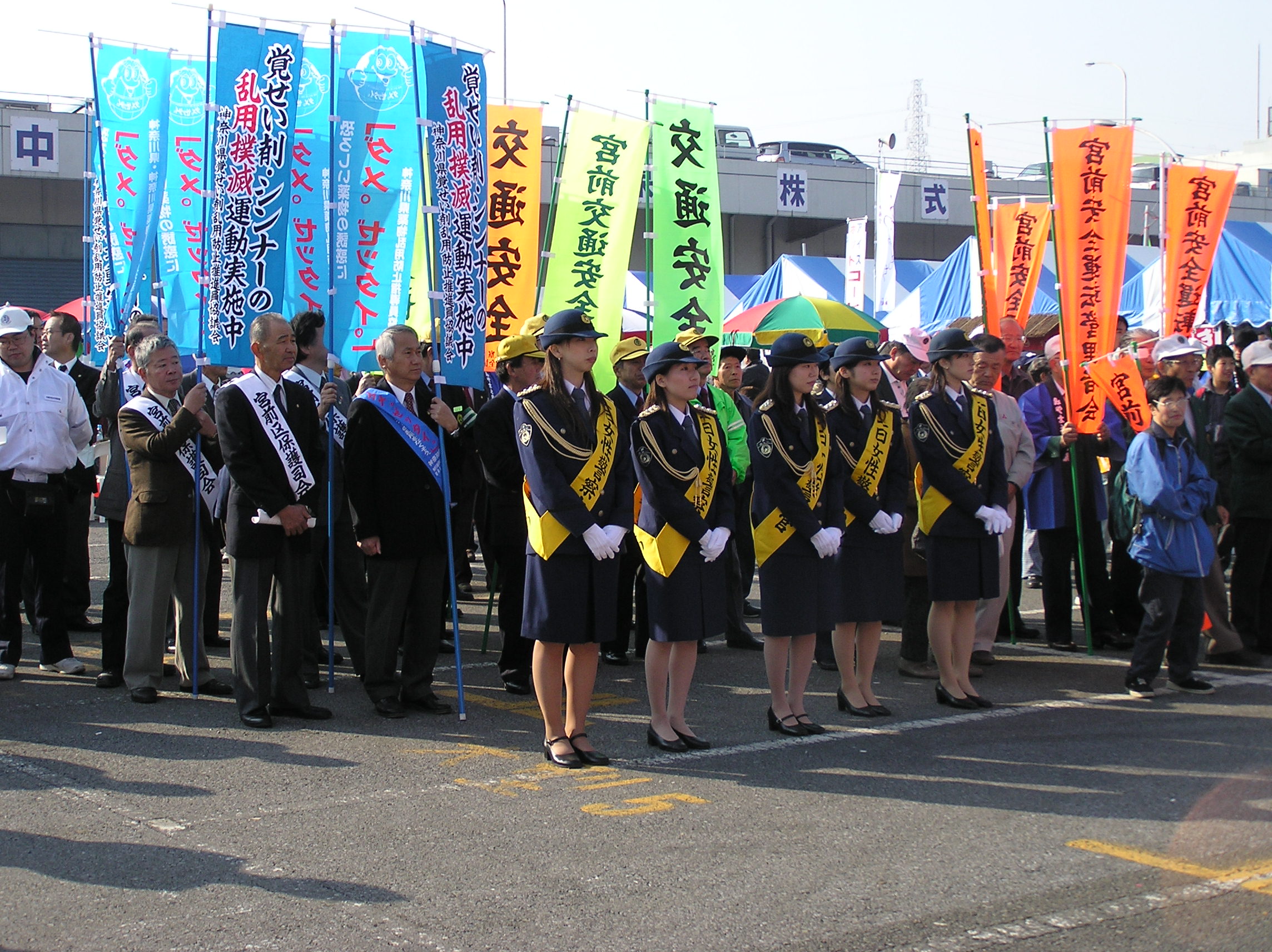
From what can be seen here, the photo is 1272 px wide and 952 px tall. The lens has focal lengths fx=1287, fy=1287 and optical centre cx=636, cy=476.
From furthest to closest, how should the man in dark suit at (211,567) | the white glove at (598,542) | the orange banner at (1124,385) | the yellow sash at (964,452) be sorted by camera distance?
1. the orange banner at (1124,385)
2. the man in dark suit at (211,567)
3. the yellow sash at (964,452)
4. the white glove at (598,542)

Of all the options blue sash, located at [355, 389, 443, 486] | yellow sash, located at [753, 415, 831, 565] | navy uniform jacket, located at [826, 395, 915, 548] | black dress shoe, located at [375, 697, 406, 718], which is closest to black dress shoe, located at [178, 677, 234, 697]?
black dress shoe, located at [375, 697, 406, 718]

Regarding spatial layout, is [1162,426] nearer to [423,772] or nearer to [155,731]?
[423,772]

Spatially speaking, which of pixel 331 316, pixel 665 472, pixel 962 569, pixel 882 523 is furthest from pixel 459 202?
pixel 962 569

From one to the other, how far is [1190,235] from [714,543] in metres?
7.42

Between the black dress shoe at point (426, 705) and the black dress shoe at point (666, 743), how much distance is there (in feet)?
4.27

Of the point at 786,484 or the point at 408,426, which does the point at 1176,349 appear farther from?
the point at 408,426

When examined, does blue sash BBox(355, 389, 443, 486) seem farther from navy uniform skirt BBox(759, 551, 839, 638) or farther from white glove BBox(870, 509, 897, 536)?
white glove BBox(870, 509, 897, 536)

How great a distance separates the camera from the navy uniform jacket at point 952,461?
7.09 metres

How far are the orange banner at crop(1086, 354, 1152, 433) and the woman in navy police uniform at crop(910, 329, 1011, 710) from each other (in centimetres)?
183

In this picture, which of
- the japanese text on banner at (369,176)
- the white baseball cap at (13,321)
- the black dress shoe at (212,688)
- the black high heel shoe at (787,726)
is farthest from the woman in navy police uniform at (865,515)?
the white baseball cap at (13,321)

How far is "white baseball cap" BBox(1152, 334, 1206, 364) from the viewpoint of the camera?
8.80m

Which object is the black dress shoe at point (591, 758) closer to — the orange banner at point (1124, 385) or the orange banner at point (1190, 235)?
the orange banner at point (1124, 385)

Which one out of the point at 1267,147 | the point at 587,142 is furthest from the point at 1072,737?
the point at 1267,147

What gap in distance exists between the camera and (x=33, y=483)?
7473 millimetres
